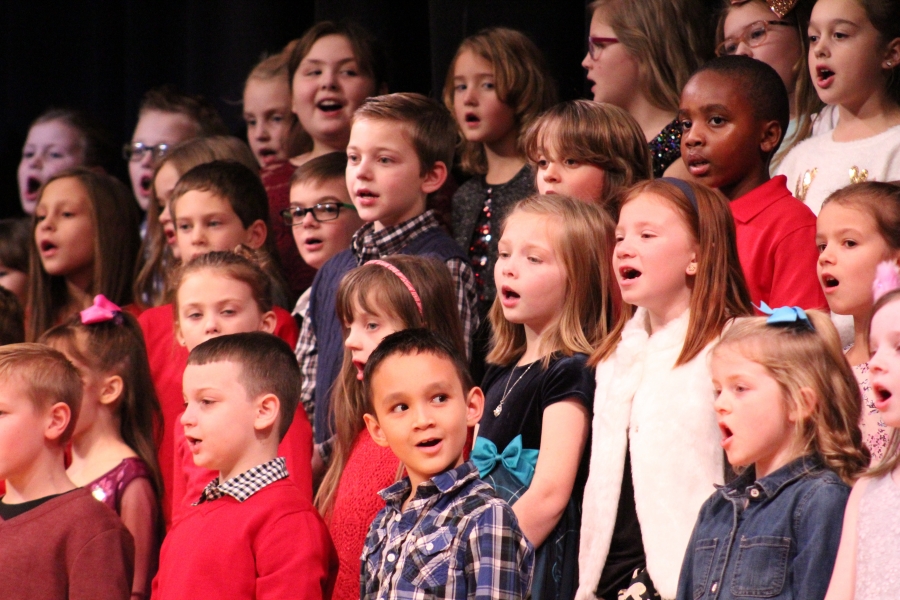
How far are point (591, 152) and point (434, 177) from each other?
0.64 meters

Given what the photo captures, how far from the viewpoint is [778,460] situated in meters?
2.41

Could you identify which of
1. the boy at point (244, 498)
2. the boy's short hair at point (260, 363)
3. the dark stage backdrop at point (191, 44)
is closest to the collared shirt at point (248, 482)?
the boy at point (244, 498)

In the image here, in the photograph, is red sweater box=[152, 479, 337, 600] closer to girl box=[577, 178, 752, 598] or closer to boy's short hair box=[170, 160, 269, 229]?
girl box=[577, 178, 752, 598]

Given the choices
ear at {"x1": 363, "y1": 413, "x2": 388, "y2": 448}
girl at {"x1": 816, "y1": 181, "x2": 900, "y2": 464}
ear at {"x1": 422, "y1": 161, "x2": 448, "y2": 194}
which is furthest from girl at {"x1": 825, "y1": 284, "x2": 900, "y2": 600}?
ear at {"x1": 422, "y1": 161, "x2": 448, "y2": 194}

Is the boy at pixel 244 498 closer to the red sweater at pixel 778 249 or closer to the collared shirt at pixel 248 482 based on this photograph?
the collared shirt at pixel 248 482

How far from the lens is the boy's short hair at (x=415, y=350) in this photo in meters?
2.65

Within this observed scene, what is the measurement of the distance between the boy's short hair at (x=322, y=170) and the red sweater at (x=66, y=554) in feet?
5.11

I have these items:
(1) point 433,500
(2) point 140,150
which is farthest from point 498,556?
(2) point 140,150

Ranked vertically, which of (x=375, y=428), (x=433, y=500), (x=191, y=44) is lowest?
(x=433, y=500)

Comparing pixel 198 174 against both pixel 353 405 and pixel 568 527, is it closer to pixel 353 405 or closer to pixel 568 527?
pixel 353 405

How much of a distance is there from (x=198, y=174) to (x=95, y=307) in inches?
31.4

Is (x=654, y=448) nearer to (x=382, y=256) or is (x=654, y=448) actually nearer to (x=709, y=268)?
(x=709, y=268)

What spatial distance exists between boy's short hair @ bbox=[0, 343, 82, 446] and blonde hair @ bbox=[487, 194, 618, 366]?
1.15 metres

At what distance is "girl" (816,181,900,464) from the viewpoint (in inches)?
106
